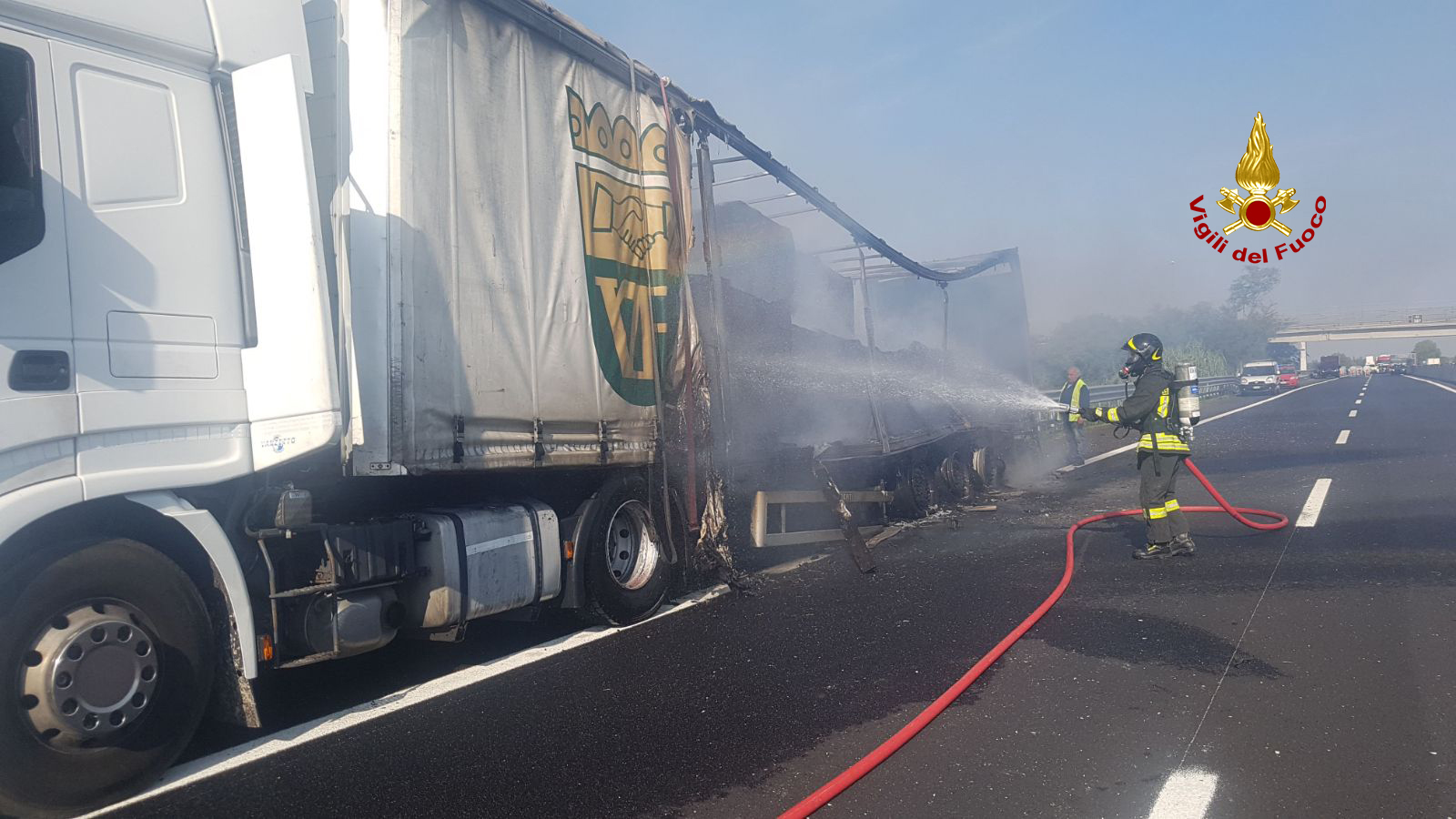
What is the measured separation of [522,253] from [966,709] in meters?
3.41

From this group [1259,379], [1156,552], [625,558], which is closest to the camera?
[625,558]

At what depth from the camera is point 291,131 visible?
3980 millimetres

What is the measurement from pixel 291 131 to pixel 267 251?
0.51 m

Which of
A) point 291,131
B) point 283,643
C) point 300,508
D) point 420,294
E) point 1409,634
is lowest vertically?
point 1409,634

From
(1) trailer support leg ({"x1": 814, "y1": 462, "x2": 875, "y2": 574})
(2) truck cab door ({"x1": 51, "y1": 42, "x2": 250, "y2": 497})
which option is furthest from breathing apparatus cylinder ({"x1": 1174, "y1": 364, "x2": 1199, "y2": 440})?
(2) truck cab door ({"x1": 51, "y1": 42, "x2": 250, "y2": 497})

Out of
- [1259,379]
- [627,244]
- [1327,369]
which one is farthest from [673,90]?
[1327,369]

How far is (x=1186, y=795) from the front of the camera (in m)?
3.39

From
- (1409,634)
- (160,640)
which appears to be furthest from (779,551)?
(160,640)

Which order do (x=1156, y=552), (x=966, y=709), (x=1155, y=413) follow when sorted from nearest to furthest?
(x=966, y=709)
(x=1156, y=552)
(x=1155, y=413)

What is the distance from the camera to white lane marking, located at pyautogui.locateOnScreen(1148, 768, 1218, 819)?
10.6 ft

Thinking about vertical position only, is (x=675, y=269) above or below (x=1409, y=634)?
above

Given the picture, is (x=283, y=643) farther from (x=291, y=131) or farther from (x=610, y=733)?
(x=291, y=131)

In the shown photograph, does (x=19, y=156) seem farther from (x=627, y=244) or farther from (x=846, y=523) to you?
(x=846, y=523)

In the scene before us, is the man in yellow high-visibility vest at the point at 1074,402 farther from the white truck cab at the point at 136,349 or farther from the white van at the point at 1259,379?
the white van at the point at 1259,379
